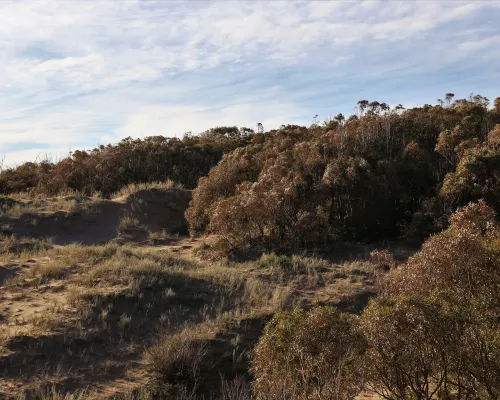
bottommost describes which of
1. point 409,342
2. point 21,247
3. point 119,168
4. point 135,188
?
point 409,342

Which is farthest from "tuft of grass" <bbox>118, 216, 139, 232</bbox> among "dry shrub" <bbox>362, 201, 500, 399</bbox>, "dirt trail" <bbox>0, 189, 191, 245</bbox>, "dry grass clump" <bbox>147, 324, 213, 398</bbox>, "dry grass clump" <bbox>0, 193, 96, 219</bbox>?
"dry shrub" <bbox>362, 201, 500, 399</bbox>

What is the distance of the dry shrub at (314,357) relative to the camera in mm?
4902

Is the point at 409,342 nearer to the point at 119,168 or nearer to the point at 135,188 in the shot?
the point at 135,188

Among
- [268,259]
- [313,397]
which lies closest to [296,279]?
[268,259]

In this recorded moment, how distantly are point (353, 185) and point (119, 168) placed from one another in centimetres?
1348

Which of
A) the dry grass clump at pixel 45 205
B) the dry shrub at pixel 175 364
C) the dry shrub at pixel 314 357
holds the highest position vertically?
the dry grass clump at pixel 45 205

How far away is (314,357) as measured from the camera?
200 inches

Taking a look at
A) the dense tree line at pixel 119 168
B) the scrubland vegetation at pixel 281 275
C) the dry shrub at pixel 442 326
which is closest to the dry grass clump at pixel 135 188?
the scrubland vegetation at pixel 281 275

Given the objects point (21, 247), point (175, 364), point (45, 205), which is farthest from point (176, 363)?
point (45, 205)

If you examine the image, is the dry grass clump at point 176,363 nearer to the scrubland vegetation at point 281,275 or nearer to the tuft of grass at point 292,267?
the scrubland vegetation at point 281,275

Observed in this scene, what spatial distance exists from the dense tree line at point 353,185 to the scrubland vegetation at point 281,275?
62 mm

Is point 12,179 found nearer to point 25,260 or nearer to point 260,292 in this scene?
point 25,260

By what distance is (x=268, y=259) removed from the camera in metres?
13.1

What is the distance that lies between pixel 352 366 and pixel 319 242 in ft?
31.6
